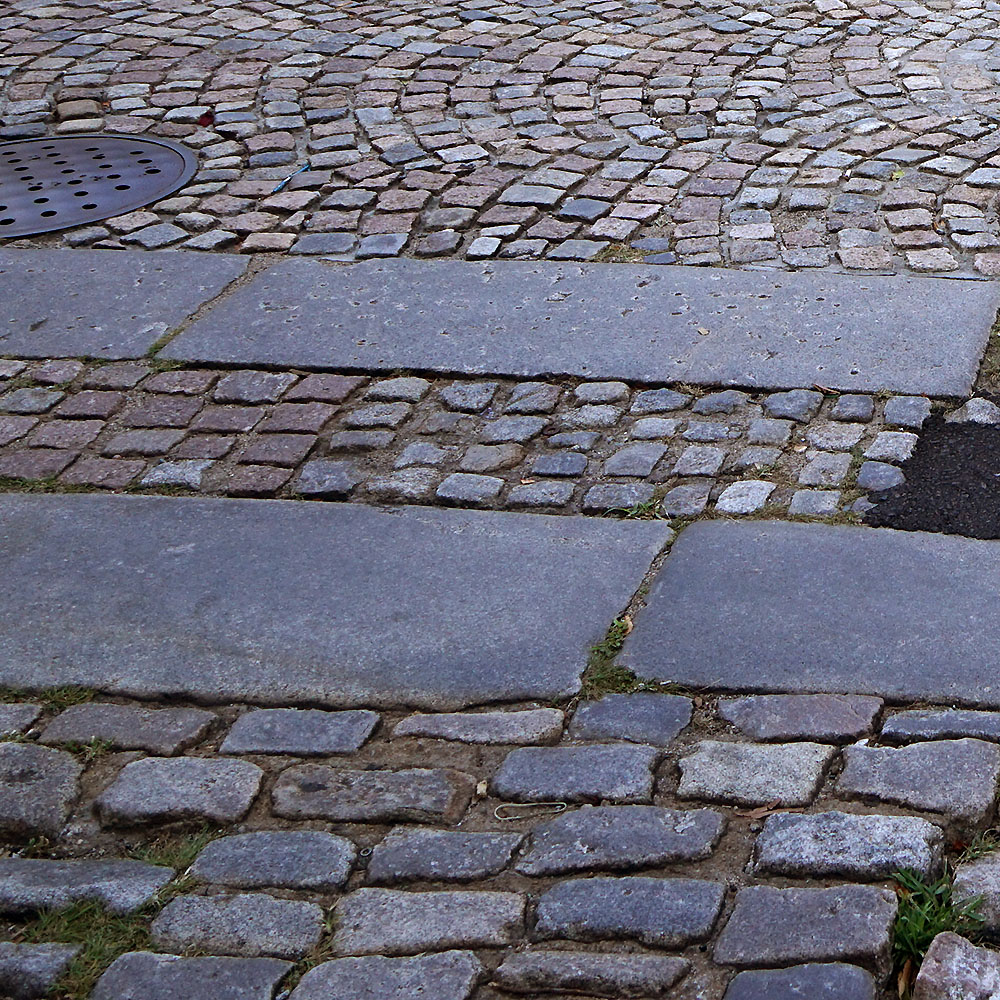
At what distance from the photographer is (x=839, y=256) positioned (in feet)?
13.6

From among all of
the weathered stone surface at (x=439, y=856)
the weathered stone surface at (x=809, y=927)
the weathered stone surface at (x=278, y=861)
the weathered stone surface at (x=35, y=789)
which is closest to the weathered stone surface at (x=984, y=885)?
the weathered stone surface at (x=809, y=927)

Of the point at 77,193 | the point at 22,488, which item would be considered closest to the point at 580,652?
the point at 22,488

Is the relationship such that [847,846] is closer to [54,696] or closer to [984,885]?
[984,885]

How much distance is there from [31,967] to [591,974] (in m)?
0.78

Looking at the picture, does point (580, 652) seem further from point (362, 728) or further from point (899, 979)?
point (899, 979)

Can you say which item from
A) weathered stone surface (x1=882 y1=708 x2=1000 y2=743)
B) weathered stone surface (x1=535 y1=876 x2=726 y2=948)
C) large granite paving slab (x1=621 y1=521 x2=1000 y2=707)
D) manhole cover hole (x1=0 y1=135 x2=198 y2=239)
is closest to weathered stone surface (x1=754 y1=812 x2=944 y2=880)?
weathered stone surface (x1=535 y1=876 x2=726 y2=948)

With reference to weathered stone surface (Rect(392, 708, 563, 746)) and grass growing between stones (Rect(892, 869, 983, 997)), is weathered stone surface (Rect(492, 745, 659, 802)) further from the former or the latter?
grass growing between stones (Rect(892, 869, 983, 997))

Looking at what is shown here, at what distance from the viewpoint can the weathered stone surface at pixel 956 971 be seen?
1.75m

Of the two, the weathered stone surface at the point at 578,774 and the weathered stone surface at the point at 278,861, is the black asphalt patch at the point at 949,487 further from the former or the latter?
the weathered stone surface at the point at 278,861

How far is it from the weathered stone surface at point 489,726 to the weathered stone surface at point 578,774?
46 mm

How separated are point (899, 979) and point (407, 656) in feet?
3.56

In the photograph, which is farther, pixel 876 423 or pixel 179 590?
pixel 876 423

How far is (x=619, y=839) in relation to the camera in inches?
82.4

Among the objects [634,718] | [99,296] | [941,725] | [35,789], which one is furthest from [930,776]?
[99,296]
